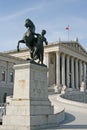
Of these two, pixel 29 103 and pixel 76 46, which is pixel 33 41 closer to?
pixel 29 103

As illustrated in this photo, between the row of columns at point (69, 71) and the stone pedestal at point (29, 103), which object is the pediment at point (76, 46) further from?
the stone pedestal at point (29, 103)

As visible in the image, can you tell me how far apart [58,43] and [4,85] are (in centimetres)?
2073

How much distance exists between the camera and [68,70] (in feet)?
289

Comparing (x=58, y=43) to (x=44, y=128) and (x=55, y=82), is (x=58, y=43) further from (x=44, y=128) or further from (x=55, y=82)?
(x=44, y=128)

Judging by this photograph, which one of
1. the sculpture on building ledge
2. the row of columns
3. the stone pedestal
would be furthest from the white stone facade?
the stone pedestal

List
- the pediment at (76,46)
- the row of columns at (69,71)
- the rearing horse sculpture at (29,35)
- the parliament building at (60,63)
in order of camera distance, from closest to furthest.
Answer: the rearing horse sculpture at (29,35), the parliament building at (60,63), the row of columns at (69,71), the pediment at (76,46)

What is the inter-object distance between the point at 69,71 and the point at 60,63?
6.17 m

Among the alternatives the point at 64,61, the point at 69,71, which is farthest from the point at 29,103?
the point at 69,71

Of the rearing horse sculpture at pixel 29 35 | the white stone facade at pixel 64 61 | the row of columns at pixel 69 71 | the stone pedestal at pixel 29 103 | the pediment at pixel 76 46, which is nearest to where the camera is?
the stone pedestal at pixel 29 103

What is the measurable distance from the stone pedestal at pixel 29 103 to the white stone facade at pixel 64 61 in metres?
63.0

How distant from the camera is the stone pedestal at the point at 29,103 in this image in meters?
16.1

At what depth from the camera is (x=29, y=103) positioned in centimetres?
1625

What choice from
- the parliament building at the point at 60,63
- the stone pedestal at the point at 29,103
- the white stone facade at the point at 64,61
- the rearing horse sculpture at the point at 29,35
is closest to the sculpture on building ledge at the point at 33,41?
the rearing horse sculpture at the point at 29,35

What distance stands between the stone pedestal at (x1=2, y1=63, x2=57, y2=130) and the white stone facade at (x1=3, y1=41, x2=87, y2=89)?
63023mm
